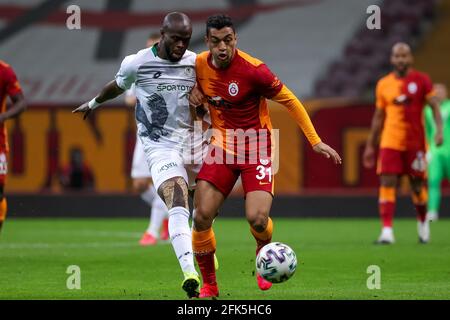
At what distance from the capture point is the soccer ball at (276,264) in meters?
7.55

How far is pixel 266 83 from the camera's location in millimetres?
7902

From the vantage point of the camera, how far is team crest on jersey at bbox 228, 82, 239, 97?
7906 mm

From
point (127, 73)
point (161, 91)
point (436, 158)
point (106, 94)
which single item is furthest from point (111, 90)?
point (436, 158)

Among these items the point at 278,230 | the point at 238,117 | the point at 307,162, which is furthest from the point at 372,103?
the point at 238,117

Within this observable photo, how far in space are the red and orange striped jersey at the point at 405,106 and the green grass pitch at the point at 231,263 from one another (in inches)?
46.8

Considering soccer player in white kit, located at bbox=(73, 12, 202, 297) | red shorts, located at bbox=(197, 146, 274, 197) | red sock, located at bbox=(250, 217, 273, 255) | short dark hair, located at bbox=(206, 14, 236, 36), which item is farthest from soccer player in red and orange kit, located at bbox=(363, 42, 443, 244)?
short dark hair, located at bbox=(206, 14, 236, 36)

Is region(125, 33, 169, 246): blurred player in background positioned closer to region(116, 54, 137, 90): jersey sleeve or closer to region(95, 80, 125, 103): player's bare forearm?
region(95, 80, 125, 103): player's bare forearm

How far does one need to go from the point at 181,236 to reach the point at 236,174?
2.47 ft

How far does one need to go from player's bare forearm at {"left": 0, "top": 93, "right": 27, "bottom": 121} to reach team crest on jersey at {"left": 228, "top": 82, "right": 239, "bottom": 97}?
328cm

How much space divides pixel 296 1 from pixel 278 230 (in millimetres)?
10561

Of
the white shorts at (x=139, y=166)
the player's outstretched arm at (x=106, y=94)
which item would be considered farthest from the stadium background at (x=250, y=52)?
the player's outstretched arm at (x=106, y=94)

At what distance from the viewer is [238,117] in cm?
803

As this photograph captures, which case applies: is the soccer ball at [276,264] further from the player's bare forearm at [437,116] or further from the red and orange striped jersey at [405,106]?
the player's bare forearm at [437,116]
